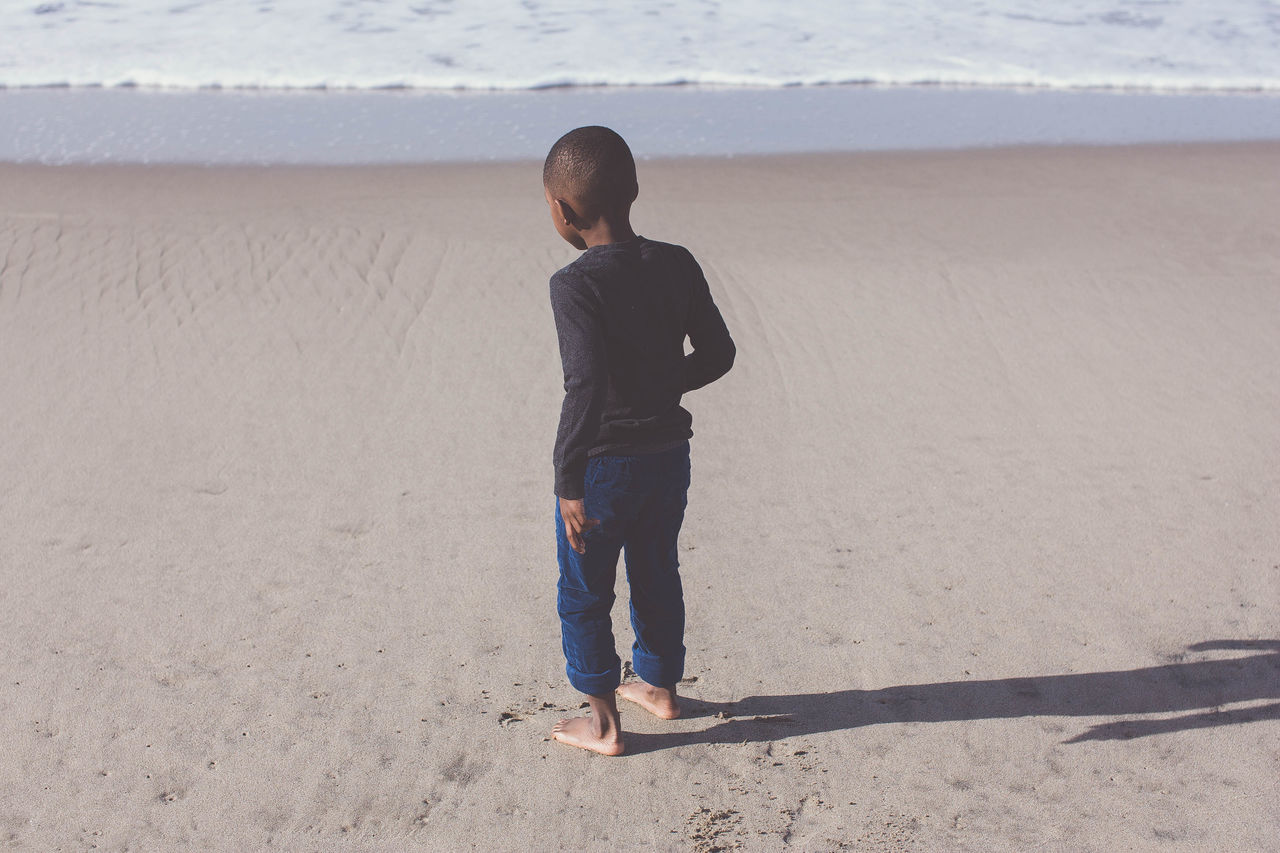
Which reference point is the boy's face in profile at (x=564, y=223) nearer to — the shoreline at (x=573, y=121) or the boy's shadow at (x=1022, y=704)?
the boy's shadow at (x=1022, y=704)

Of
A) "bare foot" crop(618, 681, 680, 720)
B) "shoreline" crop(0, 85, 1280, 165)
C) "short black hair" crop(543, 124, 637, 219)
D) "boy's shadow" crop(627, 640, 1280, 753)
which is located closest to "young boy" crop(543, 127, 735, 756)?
"short black hair" crop(543, 124, 637, 219)

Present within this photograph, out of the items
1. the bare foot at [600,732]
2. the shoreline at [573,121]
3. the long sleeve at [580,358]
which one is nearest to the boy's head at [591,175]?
the long sleeve at [580,358]

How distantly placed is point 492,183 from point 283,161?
64.9 inches

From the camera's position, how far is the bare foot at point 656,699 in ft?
9.66

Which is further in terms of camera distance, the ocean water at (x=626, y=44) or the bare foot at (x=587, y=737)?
the ocean water at (x=626, y=44)

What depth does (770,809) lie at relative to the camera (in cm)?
261

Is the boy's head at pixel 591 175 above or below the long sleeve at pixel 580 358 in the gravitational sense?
above

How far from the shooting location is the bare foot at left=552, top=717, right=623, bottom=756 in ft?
9.16

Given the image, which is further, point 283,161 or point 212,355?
point 283,161

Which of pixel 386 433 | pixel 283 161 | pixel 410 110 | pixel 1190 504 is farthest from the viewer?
pixel 410 110

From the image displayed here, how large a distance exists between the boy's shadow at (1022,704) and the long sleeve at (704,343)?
0.96 meters

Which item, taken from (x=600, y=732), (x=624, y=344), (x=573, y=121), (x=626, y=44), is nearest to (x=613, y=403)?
(x=624, y=344)

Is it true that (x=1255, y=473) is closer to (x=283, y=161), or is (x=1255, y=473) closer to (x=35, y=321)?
(x=35, y=321)

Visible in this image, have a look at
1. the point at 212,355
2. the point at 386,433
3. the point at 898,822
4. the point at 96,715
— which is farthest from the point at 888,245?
the point at 96,715
